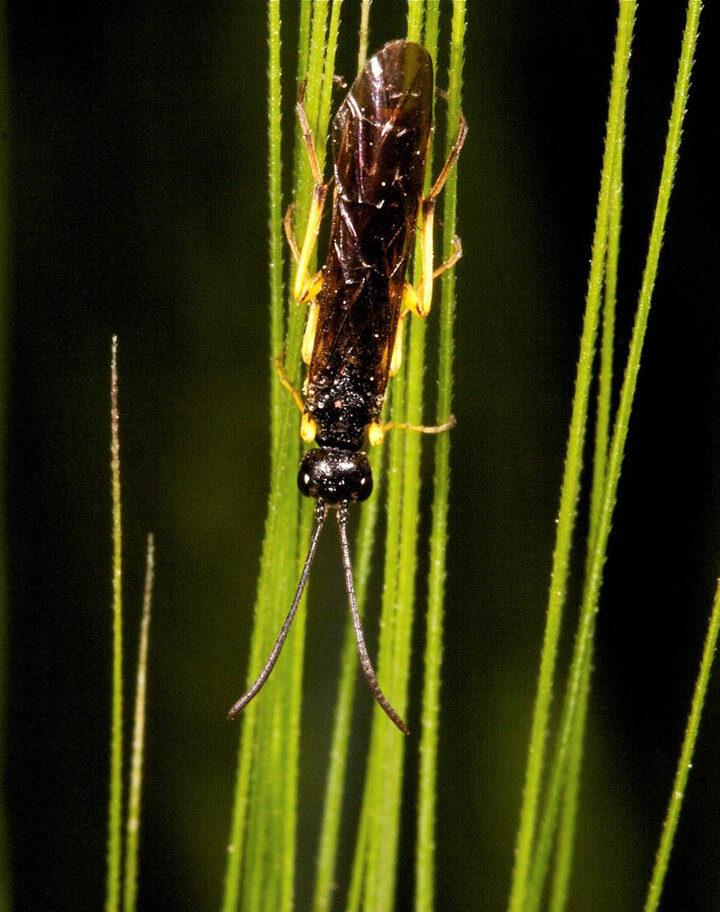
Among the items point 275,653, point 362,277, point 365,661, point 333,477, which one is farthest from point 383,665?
point 362,277

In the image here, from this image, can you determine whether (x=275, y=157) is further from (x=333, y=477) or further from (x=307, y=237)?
(x=333, y=477)

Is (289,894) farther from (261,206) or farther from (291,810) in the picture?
(261,206)

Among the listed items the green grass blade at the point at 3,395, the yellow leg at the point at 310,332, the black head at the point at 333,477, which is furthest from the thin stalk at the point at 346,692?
the green grass blade at the point at 3,395

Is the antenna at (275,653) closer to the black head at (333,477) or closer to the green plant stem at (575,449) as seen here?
the black head at (333,477)

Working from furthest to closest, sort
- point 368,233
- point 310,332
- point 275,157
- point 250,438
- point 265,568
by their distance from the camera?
point 250,438, point 310,332, point 368,233, point 265,568, point 275,157

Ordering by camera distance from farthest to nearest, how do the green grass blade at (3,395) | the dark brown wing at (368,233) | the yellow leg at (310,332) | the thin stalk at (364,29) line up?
the green grass blade at (3,395)
the yellow leg at (310,332)
the dark brown wing at (368,233)
the thin stalk at (364,29)

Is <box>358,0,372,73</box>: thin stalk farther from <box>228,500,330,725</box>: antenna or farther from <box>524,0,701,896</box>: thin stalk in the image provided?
<box>228,500,330,725</box>: antenna
